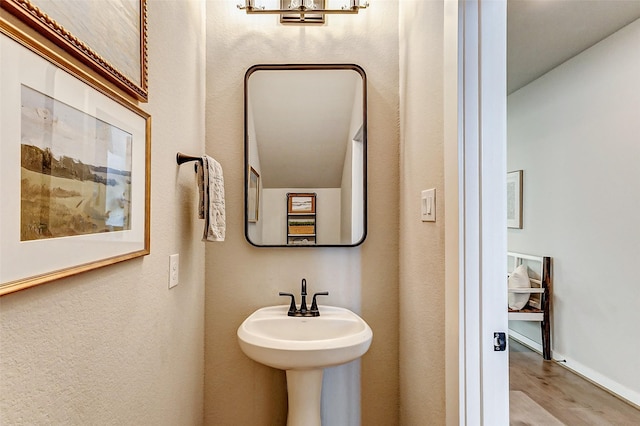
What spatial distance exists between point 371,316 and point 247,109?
124cm

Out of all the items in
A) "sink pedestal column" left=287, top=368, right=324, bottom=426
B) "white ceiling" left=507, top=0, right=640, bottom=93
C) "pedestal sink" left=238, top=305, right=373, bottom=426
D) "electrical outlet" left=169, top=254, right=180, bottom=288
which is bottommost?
"sink pedestal column" left=287, top=368, right=324, bottom=426

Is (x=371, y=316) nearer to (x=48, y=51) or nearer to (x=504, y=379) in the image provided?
(x=504, y=379)

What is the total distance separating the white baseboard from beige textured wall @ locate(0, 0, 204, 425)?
2.80 meters

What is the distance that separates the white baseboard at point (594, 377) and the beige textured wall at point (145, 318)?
280 cm

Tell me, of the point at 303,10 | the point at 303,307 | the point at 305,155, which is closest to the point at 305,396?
the point at 303,307

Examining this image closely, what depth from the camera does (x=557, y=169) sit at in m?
2.98

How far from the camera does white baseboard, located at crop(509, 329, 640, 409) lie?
7.56ft

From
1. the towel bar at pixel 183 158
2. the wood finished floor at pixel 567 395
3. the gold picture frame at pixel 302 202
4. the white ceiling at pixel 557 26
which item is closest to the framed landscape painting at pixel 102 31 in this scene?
the towel bar at pixel 183 158

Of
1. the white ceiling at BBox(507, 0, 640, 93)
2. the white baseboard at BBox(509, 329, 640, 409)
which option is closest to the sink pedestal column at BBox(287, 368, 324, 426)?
the white baseboard at BBox(509, 329, 640, 409)

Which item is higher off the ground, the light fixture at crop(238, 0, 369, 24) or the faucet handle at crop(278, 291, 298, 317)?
the light fixture at crop(238, 0, 369, 24)

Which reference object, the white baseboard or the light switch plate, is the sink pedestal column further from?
the white baseboard

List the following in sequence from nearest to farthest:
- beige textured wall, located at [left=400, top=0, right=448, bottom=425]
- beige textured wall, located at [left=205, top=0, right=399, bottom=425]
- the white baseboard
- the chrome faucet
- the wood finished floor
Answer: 1. beige textured wall, located at [left=400, top=0, right=448, bottom=425]
2. the chrome faucet
3. beige textured wall, located at [left=205, top=0, right=399, bottom=425]
4. the wood finished floor
5. the white baseboard

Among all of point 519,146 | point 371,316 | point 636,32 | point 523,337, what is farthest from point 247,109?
point 523,337

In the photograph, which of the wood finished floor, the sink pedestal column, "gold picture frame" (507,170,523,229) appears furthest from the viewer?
"gold picture frame" (507,170,523,229)
